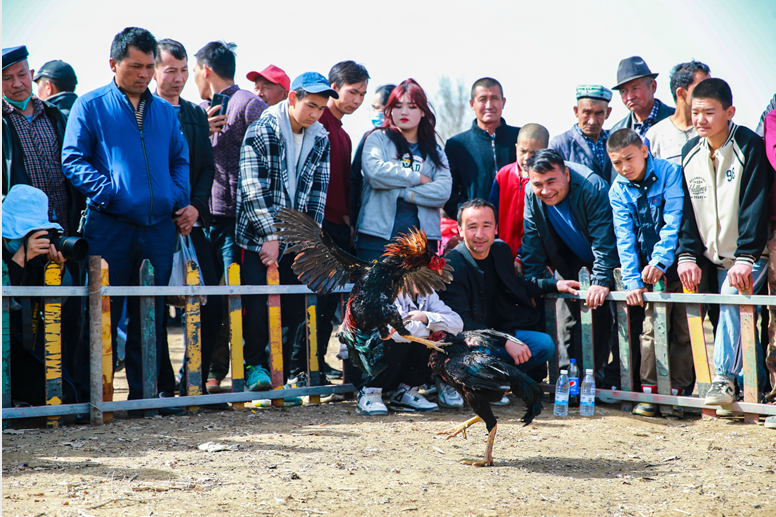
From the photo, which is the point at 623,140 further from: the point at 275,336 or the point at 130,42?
the point at 130,42

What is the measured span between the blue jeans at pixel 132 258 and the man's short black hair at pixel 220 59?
200cm

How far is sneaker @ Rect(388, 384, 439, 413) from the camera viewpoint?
511cm

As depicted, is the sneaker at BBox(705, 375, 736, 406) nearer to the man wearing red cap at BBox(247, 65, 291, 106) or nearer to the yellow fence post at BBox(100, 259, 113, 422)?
the yellow fence post at BBox(100, 259, 113, 422)

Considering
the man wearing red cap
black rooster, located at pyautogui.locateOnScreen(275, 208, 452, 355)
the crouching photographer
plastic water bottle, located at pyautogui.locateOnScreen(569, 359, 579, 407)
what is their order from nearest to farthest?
black rooster, located at pyautogui.locateOnScreen(275, 208, 452, 355), the crouching photographer, plastic water bottle, located at pyautogui.locateOnScreen(569, 359, 579, 407), the man wearing red cap

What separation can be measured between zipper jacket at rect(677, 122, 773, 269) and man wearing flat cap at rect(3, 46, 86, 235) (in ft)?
15.0

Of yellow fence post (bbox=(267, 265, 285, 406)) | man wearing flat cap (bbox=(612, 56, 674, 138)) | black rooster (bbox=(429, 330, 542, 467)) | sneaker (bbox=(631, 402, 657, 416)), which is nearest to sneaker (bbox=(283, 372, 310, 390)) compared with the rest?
yellow fence post (bbox=(267, 265, 285, 406))

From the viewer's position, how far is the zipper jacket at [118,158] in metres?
4.55

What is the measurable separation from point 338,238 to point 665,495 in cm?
348

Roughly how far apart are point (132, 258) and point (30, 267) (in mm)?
654

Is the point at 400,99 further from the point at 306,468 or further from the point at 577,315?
the point at 306,468

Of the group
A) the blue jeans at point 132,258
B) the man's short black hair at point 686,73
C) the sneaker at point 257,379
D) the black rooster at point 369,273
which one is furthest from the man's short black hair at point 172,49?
the man's short black hair at point 686,73

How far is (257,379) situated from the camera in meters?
5.25

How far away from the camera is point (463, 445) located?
4.19m

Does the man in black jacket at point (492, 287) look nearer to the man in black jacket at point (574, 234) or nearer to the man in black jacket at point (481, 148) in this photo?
the man in black jacket at point (574, 234)
